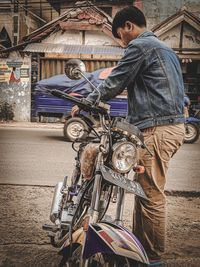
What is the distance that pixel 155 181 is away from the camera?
9.34ft

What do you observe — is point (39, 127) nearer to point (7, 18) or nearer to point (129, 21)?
point (7, 18)

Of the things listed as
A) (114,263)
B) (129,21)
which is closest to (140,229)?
(114,263)

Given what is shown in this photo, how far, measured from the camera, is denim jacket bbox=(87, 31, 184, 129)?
8.80 ft

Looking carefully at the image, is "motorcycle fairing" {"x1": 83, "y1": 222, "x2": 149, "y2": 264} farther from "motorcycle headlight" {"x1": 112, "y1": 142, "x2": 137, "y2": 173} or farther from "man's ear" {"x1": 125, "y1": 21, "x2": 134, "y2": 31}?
"man's ear" {"x1": 125, "y1": 21, "x2": 134, "y2": 31}

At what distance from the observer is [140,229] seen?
2.94 meters

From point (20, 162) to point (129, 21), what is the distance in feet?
16.5

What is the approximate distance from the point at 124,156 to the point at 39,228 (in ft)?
6.52

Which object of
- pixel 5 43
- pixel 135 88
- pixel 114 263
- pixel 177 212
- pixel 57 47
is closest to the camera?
pixel 114 263

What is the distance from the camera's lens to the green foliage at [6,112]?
17.1m

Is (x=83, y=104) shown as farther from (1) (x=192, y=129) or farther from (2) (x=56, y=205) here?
(1) (x=192, y=129)

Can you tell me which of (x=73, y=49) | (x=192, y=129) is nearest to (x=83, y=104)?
(x=192, y=129)

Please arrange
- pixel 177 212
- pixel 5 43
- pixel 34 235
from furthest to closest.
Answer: pixel 5 43 → pixel 177 212 → pixel 34 235

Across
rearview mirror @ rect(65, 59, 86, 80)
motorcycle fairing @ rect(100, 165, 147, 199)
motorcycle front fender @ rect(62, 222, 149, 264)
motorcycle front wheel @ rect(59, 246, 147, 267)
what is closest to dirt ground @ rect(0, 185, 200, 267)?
motorcycle front wheel @ rect(59, 246, 147, 267)

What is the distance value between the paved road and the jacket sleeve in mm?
3308
